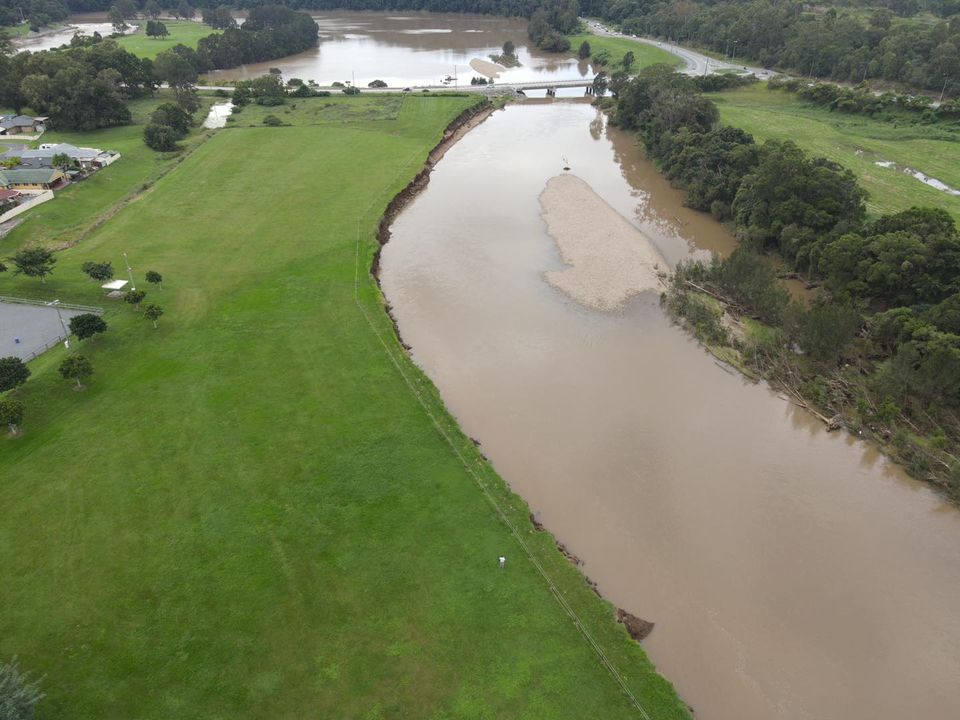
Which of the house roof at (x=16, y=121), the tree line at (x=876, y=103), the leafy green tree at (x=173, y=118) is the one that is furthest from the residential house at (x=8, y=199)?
the tree line at (x=876, y=103)

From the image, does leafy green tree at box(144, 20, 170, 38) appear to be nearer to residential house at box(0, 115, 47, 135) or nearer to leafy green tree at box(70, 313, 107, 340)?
residential house at box(0, 115, 47, 135)

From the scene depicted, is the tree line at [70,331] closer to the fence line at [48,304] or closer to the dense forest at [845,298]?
the fence line at [48,304]

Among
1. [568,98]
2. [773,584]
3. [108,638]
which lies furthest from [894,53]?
[108,638]

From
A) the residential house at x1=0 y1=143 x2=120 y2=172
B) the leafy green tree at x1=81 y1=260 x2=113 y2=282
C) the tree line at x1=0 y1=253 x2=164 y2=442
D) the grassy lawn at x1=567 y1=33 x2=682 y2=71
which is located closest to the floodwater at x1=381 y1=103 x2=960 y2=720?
the tree line at x1=0 y1=253 x2=164 y2=442

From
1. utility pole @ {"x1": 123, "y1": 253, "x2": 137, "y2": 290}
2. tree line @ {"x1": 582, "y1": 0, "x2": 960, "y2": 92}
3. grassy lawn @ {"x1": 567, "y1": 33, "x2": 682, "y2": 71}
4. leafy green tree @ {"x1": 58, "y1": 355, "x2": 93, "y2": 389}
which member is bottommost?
utility pole @ {"x1": 123, "y1": 253, "x2": 137, "y2": 290}

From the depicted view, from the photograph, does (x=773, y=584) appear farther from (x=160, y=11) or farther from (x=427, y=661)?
(x=160, y=11)

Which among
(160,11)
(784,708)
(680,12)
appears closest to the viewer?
(784,708)

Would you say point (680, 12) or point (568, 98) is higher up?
point (680, 12)
